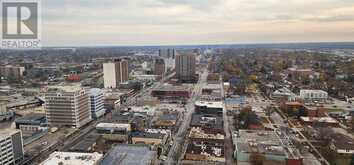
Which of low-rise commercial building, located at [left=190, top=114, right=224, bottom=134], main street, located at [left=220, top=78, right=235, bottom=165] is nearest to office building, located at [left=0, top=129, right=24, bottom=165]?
low-rise commercial building, located at [left=190, top=114, right=224, bottom=134]

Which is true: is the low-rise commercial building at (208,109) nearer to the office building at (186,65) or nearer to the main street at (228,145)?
the main street at (228,145)

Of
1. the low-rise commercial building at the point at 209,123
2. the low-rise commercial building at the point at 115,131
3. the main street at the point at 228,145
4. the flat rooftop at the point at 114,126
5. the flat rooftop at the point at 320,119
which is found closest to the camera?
the main street at the point at 228,145

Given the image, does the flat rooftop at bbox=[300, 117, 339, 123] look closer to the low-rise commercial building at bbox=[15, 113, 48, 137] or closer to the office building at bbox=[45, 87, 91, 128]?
the office building at bbox=[45, 87, 91, 128]

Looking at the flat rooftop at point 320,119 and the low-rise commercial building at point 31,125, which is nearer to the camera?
the low-rise commercial building at point 31,125

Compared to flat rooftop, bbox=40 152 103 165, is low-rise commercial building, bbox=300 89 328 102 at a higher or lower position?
higher

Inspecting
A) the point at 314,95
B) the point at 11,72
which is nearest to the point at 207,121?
the point at 314,95

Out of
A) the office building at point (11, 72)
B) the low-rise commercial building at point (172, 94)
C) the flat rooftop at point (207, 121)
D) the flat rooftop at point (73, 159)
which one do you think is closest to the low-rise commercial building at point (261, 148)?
the flat rooftop at point (207, 121)
